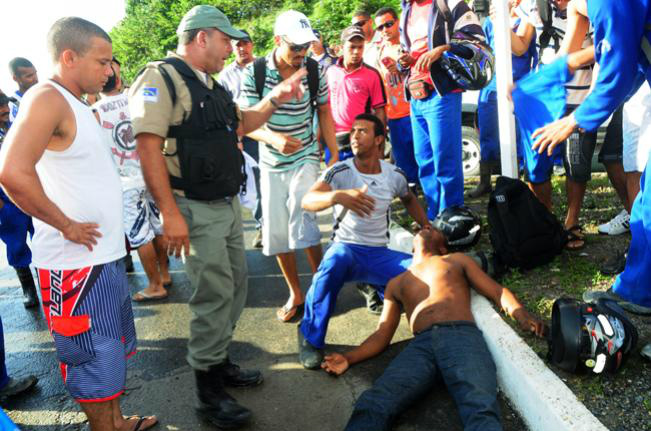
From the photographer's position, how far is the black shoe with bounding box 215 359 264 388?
3.15 m

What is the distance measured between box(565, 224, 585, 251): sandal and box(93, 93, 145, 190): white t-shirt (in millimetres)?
3502

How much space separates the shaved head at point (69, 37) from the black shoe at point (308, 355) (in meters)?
2.13

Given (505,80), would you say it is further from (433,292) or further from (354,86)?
(354,86)

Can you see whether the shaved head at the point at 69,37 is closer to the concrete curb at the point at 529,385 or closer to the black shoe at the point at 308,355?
the black shoe at the point at 308,355

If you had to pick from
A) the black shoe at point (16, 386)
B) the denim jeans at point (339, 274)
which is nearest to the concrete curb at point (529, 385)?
the denim jeans at point (339, 274)

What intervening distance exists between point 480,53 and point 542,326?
7.36 ft

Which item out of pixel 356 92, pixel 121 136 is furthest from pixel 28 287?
pixel 356 92

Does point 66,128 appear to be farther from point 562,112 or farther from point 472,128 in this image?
point 472,128

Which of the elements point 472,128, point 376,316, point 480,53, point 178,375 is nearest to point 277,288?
point 376,316

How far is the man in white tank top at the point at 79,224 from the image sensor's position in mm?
2188

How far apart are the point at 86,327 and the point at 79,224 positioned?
1.53 feet

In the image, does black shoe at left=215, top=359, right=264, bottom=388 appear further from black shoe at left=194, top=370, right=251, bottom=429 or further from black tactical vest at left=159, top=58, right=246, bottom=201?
black tactical vest at left=159, top=58, right=246, bottom=201

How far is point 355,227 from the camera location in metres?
3.72

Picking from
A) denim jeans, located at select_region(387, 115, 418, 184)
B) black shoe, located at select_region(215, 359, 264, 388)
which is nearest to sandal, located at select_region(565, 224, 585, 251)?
denim jeans, located at select_region(387, 115, 418, 184)
